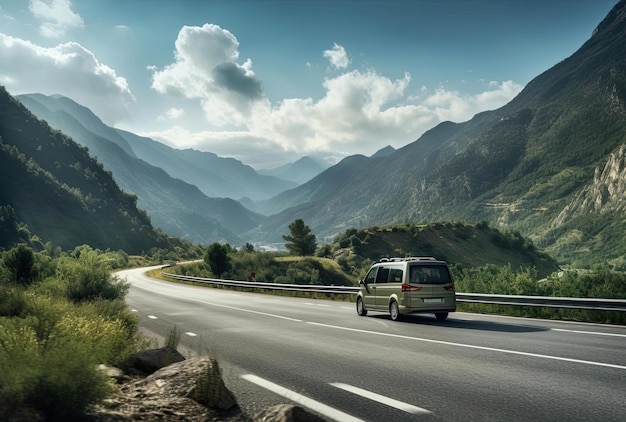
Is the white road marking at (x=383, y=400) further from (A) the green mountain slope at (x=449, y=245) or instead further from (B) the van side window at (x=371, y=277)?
(A) the green mountain slope at (x=449, y=245)

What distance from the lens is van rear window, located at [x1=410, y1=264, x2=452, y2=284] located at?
15.3 meters

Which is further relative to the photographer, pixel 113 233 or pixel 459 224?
pixel 113 233

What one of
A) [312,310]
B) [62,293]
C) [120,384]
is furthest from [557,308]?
[62,293]

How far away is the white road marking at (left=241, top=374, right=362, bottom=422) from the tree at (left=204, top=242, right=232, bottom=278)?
5845 centimetres

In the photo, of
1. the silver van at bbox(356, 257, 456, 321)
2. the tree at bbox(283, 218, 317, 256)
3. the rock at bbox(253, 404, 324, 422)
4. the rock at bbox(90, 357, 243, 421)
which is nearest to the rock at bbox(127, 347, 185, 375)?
the rock at bbox(90, 357, 243, 421)

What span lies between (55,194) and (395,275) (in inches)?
6428

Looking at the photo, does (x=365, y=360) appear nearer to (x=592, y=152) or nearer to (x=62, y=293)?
(x=62, y=293)

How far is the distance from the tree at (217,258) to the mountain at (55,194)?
Answer: 275ft

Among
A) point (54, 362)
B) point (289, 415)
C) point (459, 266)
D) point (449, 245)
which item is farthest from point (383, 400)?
point (449, 245)

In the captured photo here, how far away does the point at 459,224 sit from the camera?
143250mm

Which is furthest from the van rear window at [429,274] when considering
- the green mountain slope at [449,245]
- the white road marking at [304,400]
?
the green mountain slope at [449,245]

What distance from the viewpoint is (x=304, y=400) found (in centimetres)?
632

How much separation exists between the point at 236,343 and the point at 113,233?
172934mm

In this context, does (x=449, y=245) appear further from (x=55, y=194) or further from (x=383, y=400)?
(x=383, y=400)
